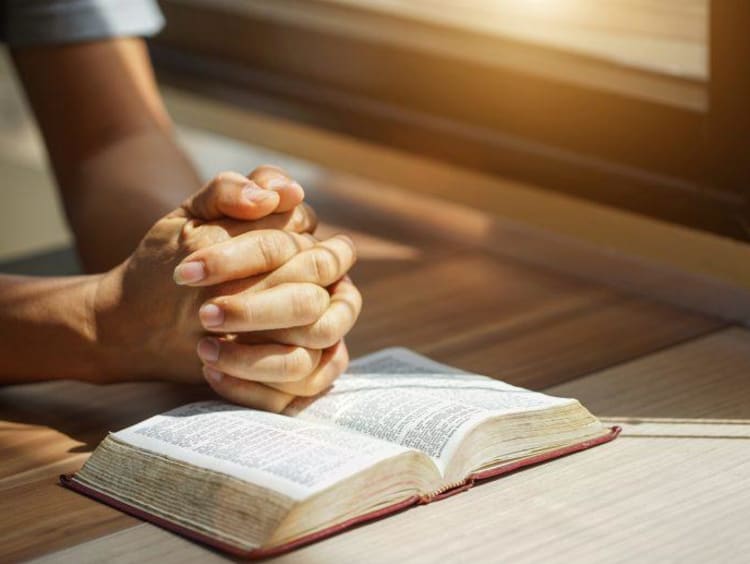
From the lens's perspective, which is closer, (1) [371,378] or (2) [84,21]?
(1) [371,378]

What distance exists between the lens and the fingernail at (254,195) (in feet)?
3.34

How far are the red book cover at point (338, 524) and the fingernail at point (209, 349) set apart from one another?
138mm

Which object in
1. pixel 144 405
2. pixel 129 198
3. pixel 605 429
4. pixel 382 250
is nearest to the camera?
pixel 605 429

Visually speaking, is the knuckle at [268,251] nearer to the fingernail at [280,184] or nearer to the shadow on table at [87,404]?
the fingernail at [280,184]

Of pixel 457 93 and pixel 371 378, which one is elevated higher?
pixel 457 93

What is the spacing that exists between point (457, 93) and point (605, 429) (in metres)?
0.73

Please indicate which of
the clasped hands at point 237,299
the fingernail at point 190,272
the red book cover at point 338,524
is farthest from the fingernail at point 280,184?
the red book cover at point 338,524

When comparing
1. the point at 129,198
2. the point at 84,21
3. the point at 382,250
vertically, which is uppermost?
the point at 84,21

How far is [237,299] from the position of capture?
37.5 inches

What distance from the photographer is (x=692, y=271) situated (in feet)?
4.41

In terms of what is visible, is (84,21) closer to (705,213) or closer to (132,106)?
(132,106)

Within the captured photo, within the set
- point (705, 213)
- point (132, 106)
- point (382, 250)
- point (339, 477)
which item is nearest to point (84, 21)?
point (132, 106)

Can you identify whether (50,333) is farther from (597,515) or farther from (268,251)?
(597,515)

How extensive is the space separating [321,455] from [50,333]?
0.38 meters
